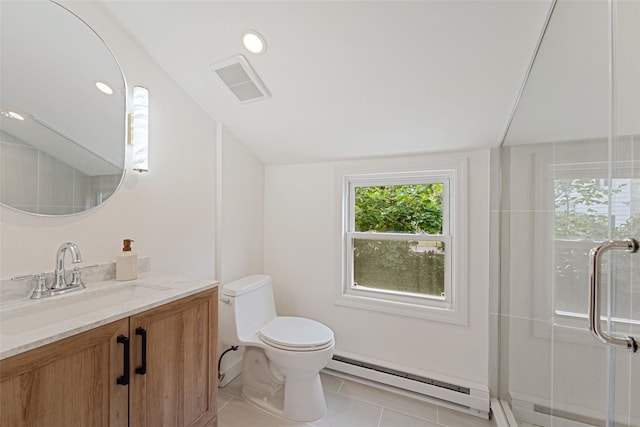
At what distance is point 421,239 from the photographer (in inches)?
77.2

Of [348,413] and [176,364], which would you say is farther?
[348,413]

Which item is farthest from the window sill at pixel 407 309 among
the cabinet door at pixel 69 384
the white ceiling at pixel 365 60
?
the cabinet door at pixel 69 384

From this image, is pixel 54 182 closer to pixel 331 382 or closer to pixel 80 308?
pixel 80 308

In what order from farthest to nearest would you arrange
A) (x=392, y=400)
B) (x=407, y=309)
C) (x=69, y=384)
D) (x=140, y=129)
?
(x=407, y=309), (x=392, y=400), (x=140, y=129), (x=69, y=384)

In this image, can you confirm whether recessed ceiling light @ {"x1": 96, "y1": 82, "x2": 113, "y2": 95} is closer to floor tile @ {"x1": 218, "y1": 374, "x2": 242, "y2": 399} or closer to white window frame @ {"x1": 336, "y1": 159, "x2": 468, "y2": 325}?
white window frame @ {"x1": 336, "y1": 159, "x2": 468, "y2": 325}

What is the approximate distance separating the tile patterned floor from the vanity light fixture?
155cm

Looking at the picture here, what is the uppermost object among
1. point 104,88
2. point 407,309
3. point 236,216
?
point 104,88

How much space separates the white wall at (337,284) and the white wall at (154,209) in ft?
2.05

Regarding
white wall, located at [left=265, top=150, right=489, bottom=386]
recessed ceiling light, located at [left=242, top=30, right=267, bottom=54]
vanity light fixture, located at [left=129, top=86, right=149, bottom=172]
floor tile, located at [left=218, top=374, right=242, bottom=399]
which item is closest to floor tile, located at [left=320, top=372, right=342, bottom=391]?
white wall, located at [left=265, top=150, right=489, bottom=386]

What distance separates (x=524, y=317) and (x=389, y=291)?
895 mm

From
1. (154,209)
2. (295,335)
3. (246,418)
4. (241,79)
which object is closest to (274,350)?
(295,335)

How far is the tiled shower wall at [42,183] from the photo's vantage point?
103cm

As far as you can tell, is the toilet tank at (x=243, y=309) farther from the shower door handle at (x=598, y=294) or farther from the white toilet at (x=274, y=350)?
the shower door handle at (x=598, y=294)

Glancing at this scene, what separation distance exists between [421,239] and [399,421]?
1.15 meters
